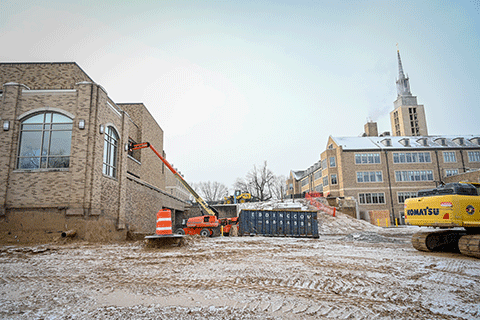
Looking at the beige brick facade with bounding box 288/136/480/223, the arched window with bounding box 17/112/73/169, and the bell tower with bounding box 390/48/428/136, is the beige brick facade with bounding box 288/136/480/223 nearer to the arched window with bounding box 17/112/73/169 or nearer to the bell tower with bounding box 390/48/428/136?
the bell tower with bounding box 390/48/428/136

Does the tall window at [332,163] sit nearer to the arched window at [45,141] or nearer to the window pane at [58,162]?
the arched window at [45,141]

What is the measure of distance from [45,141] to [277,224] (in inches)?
596

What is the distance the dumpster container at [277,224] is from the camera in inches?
835

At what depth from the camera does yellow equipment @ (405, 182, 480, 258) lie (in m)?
9.45

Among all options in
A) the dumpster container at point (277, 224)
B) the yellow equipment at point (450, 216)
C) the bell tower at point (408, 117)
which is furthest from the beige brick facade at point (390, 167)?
the yellow equipment at point (450, 216)

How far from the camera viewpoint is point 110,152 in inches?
682

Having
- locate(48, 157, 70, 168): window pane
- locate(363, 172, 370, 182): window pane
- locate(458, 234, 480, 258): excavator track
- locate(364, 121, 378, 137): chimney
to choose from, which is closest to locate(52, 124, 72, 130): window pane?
locate(48, 157, 70, 168): window pane

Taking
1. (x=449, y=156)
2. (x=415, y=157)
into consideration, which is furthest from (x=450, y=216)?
(x=449, y=156)

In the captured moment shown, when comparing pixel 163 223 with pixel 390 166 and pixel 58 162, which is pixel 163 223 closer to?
pixel 58 162

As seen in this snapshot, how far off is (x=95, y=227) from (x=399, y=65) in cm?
8675

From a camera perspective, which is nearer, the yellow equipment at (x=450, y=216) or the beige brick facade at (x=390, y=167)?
the yellow equipment at (x=450, y=216)

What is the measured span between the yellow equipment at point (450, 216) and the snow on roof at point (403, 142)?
3808cm

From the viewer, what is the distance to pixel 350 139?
50188 millimetres

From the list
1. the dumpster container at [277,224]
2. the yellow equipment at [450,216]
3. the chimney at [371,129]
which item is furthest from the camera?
the chimney at [371,129]
